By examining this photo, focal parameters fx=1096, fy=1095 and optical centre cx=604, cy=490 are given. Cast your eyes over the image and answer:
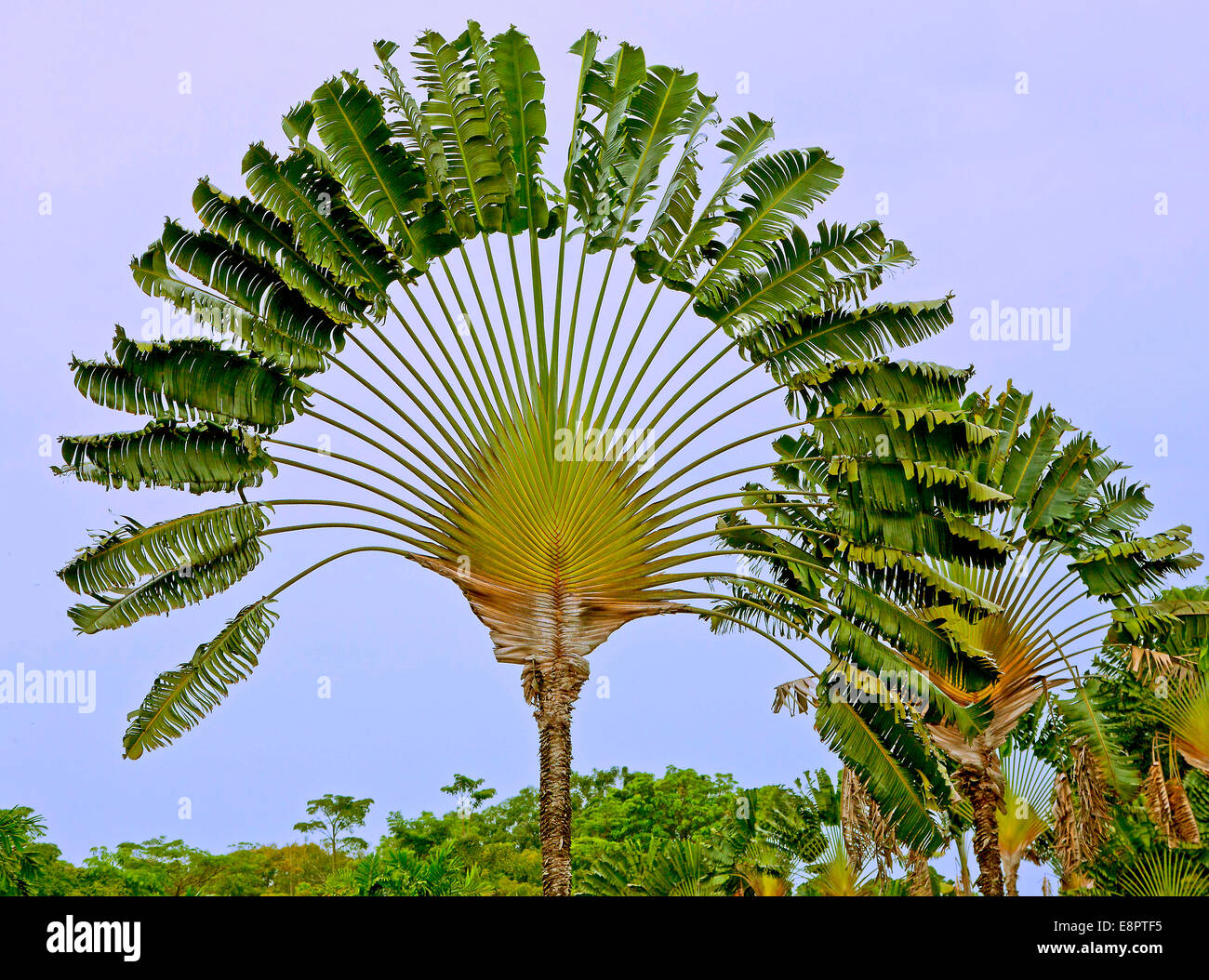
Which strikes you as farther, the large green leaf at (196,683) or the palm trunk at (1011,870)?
the palm trunk at (1011,870)

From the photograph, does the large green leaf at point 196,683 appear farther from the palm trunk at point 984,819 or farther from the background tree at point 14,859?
the palm trunk at point 984,819

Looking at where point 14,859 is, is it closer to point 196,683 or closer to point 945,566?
point 196,683

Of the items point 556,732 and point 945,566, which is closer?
point 556,732

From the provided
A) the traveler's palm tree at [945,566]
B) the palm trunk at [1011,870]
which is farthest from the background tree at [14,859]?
the palm trunk at [1011,870]

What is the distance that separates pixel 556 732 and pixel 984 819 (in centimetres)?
677

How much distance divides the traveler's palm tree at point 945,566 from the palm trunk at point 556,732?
251 cm

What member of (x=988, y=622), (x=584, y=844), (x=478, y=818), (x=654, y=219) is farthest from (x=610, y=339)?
(x=478, y=818)

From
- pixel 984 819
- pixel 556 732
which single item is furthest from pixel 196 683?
pixel 984 819

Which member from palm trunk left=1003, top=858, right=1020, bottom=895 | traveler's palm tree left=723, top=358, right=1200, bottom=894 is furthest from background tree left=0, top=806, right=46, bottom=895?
palm trunk left=1003, top=858, right=1020, bottom=895

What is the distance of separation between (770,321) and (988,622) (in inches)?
215

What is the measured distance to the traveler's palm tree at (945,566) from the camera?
11.4 meters

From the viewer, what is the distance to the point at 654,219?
13258 mm

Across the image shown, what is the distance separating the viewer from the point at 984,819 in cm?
1495
